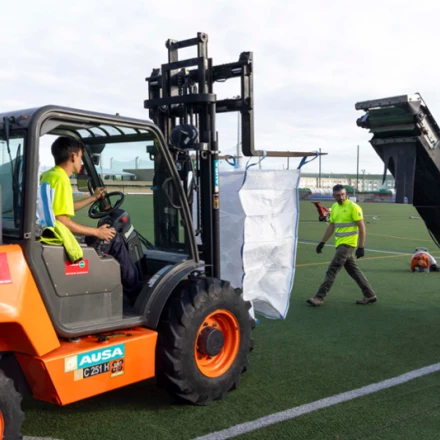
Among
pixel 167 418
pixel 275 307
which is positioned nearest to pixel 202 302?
pixel 167 418

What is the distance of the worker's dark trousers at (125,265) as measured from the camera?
4.38m

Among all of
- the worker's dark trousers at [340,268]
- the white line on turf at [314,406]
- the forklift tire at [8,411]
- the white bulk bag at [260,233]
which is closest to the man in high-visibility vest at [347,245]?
the worker's dark trousers at [340,268]

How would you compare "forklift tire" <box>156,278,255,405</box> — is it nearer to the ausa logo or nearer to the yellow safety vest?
the ausa logo

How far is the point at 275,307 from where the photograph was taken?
672 centimetres

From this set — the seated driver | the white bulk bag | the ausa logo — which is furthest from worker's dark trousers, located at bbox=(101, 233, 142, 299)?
the white bulk bag

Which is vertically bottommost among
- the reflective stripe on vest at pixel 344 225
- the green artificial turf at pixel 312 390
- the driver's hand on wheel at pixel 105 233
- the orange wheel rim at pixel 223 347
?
the green artificial turf at pixel 312 390

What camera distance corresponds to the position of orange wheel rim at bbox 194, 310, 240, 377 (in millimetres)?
4645

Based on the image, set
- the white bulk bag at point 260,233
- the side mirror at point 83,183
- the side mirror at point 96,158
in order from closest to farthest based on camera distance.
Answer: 1. the side mirror at point 83,183
2. the side mirror at point 96,158
3. the white bulk bag at point 260,233

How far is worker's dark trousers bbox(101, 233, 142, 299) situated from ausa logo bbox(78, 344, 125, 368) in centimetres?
59

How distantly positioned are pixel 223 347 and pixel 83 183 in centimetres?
189

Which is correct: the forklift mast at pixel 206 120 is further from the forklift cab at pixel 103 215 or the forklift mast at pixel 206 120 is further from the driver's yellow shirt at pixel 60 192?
the driver's yellow shirt at pixel 60 192

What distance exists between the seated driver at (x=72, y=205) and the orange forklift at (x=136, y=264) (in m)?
0.14

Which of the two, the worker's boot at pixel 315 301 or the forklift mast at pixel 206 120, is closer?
the forklift mast at pixel 206 120

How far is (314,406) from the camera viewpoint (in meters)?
4.47
